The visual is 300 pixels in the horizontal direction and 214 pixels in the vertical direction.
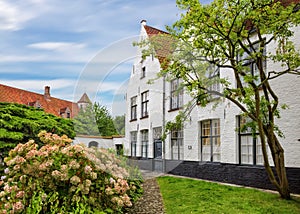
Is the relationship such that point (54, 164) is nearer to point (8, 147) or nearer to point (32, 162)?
point (32, 162)

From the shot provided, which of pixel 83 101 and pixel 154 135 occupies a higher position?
pixel 83 101

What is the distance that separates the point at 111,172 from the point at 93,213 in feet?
3.43

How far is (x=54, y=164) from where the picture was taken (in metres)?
6.20

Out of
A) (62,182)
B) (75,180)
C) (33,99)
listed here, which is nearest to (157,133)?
(75,180)

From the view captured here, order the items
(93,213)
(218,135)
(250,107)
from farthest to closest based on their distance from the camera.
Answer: (218,135)
(250,107)
(93,213)

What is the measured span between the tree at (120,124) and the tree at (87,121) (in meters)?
0.32

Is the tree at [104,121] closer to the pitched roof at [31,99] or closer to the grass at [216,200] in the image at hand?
the grass at [216,200]

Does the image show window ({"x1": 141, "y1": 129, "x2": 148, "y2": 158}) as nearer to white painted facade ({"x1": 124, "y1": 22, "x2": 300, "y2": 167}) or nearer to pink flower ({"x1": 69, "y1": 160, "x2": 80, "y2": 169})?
white painted facade ({"x1": 124, "y1": 22, "x2": 300, "y2": 167})

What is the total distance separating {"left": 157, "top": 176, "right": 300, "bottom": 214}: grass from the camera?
714 centimetres

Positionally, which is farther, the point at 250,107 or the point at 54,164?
the point at 250,107

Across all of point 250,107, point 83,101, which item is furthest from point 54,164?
point 250,107

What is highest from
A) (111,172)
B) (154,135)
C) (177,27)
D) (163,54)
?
(177,27)

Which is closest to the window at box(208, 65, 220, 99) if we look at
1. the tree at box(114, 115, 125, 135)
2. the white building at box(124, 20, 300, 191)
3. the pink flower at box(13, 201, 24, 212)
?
the white building at box(124, 20, 300, 191)

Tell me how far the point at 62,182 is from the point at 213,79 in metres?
4.05
